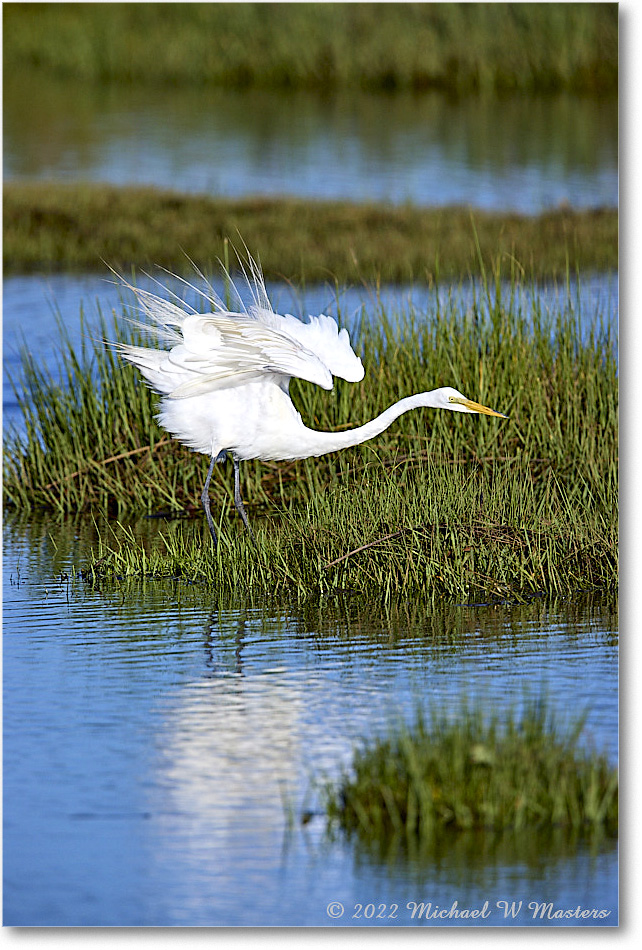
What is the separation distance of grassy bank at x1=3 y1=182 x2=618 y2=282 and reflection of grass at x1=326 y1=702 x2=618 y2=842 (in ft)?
24.9

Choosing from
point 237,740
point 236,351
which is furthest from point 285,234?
point 237,740

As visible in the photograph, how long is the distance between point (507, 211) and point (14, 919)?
33.3 ft

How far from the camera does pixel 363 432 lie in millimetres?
6062

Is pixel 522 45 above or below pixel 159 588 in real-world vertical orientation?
above

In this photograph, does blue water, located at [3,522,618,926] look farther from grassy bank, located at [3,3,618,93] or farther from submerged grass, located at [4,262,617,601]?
grassy bank, located at [3,3,618,93]

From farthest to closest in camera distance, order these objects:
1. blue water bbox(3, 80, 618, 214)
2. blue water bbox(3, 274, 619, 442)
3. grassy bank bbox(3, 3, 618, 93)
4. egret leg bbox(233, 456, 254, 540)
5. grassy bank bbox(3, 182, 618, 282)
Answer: grassy bank bbox(3, 182, 618, 282)
blue water bbox(3, 80, 618, 214)
grassy bank bbox(3, 3, 618, 93)
blue water bbox(3, 274, 619, 442)
egret leg bbox(233, 456, 254, 540)

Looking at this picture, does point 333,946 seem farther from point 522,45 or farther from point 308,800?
point 522,45

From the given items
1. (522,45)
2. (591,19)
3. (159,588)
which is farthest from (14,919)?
(522,45)

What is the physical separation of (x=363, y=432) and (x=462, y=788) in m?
2.31

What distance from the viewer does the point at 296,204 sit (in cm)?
1368

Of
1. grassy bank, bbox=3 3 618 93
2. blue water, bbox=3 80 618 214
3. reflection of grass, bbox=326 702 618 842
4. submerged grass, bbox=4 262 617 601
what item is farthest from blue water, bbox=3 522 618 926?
blue water, bbox=3 80 618 214

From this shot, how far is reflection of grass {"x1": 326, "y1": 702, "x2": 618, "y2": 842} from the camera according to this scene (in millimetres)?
4008

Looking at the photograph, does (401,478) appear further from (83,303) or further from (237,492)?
(83,303)

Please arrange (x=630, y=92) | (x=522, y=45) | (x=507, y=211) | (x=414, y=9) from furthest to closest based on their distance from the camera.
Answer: (x=507, y=211), (x=414, y=9), (x=522, y=45), (x=630, y=92)
